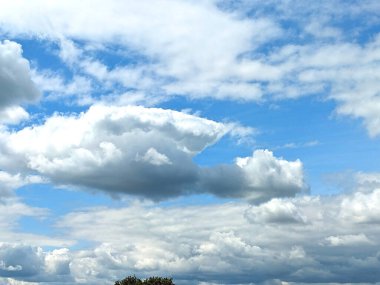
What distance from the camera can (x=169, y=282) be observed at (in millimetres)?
162250

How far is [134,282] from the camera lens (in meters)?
164

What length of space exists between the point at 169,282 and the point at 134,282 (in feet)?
39.3
